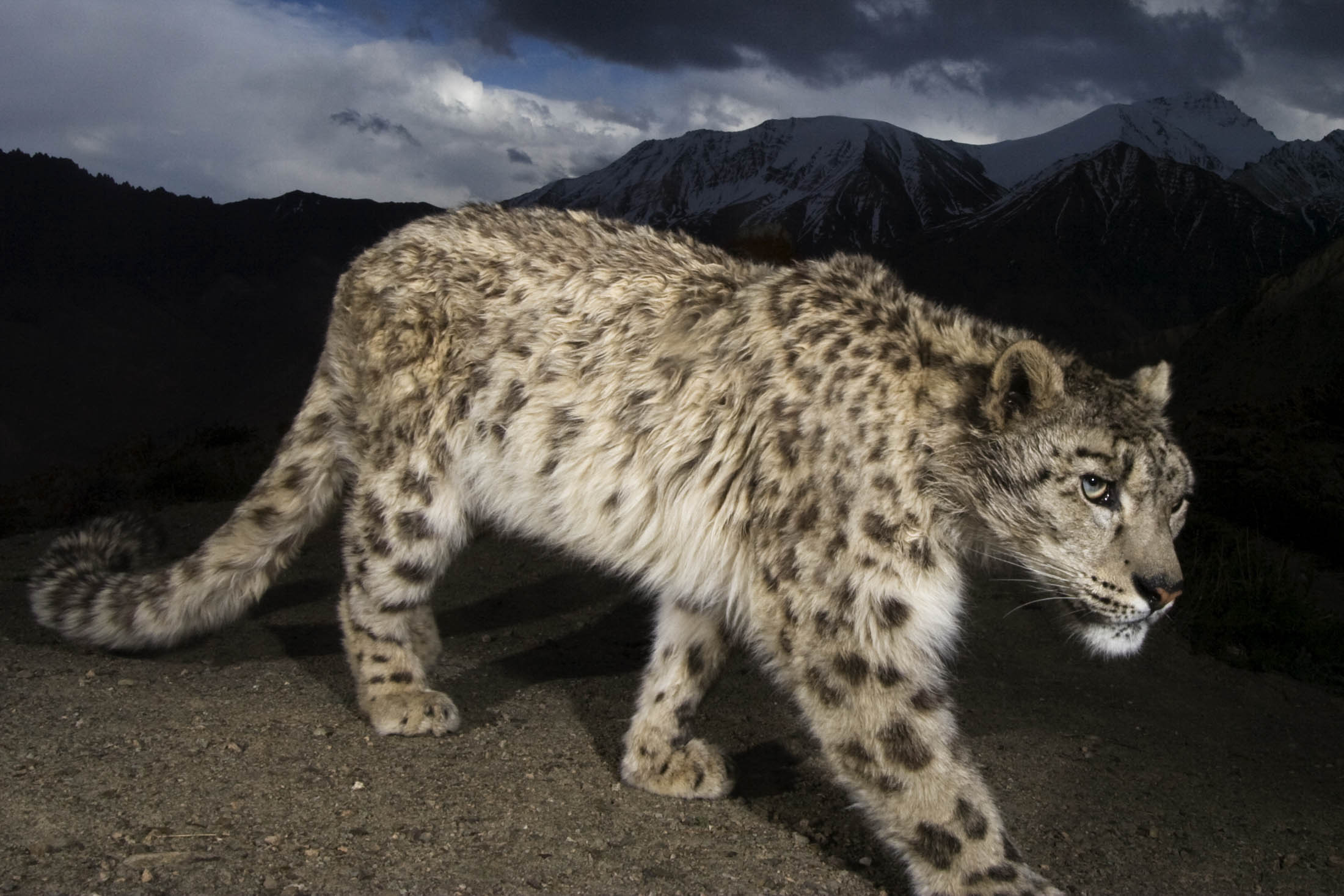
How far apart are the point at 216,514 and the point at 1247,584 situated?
791cm

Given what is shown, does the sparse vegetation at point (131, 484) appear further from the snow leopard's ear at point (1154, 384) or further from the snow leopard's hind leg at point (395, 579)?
the snow leopard's ear at point (1154, 384)

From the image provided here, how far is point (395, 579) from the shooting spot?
4090mm

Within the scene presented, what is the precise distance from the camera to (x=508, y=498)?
156 inches

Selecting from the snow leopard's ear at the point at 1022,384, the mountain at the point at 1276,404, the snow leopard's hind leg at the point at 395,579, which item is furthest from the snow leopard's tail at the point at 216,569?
the mountain at the point at 1276,404

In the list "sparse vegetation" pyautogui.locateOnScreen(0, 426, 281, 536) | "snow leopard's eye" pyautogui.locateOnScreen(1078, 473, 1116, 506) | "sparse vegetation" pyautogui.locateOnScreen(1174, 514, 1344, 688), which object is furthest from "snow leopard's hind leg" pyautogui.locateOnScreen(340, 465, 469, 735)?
"sparse vegetation" pyautogui.locateOnScreen(0, 426, 281, 536)

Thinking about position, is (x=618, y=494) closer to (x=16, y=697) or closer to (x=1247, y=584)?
(x=16, y=697)

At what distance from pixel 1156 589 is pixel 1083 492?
0.35 meters

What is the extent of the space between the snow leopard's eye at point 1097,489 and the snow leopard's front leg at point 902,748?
2.08ft

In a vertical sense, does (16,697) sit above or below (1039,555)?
below

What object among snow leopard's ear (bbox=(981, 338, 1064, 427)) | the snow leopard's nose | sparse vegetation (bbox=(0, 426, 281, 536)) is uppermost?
snow leopard's ear (bbox=(981, 338, 1064, 427))

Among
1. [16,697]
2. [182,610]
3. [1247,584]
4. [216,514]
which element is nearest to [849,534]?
[182,610]

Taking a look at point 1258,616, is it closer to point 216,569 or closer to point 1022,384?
point 1022,384

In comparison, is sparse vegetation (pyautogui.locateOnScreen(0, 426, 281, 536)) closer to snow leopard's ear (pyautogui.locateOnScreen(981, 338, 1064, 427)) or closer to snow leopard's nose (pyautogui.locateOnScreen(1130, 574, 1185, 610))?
snow leopard's ear (pyautogui.locateOnScreen(981, 338, 1064, 427))

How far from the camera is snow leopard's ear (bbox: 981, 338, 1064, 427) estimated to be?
10.3ft
